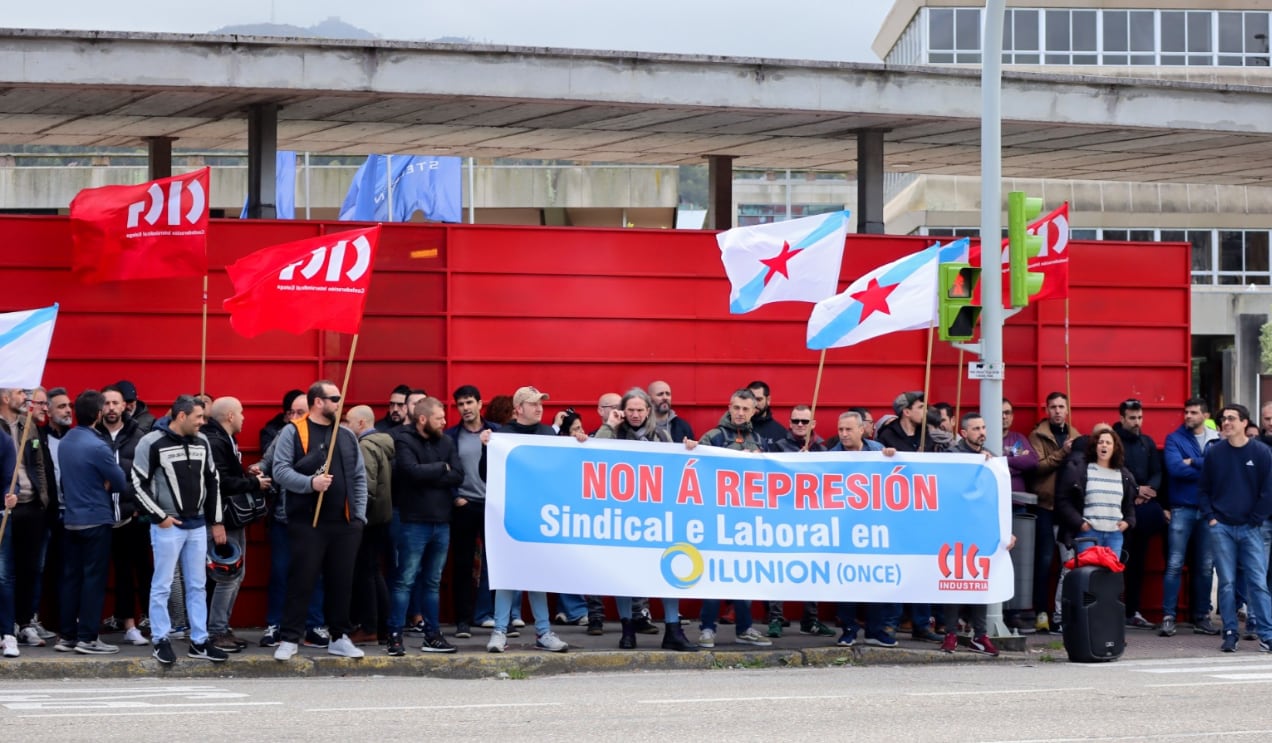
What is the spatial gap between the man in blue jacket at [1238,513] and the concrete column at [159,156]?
35.2 feet

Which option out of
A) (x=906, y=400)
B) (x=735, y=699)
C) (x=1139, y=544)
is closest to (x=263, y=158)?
(x=906, y=400)

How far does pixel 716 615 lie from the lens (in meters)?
14.4

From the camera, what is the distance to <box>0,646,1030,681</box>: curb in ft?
42.2

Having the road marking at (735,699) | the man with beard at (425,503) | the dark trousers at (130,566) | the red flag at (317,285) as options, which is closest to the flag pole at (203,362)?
the red flag at (317,285)

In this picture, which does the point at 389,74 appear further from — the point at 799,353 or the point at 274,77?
the point at 799,353

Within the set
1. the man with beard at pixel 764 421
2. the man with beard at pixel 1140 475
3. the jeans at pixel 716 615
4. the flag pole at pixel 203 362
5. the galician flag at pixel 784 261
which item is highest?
the galician flag at pixel 784 261

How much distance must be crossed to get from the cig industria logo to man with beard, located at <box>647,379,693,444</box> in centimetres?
143

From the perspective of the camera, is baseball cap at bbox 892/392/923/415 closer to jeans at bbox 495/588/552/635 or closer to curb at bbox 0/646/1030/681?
curb at bbox 0/646/1030/681

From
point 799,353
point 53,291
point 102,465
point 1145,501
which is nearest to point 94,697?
point 102,465

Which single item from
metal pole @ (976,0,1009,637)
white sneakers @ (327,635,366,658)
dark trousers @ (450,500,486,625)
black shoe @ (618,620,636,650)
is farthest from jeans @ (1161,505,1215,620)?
white sneakers @ (327,635,366,658)

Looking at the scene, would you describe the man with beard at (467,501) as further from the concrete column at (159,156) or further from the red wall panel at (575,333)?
the concrete column at (159,156)

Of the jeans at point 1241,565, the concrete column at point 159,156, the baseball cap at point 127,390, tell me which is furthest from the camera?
the concrete column at point 159,156

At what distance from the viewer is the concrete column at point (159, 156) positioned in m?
18.6

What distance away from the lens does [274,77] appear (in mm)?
15875
